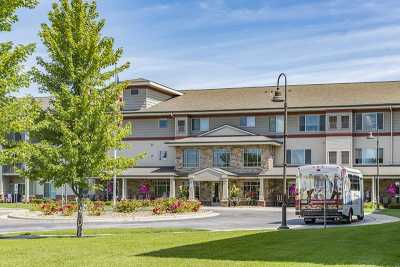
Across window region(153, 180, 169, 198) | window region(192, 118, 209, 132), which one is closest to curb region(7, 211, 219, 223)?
window region(153, 180, 169, 198)

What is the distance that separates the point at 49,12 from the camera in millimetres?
27516

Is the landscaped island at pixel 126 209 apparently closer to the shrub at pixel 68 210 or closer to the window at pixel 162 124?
the shrub at pixel 68 210

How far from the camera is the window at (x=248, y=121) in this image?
226ft

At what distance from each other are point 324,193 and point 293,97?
33114mm

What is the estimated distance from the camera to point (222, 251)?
1847cm

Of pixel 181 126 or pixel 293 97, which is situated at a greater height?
pixel 293 97

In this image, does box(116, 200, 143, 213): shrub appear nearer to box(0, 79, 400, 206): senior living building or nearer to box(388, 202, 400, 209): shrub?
box(0, 79, 400, 206): senior living building

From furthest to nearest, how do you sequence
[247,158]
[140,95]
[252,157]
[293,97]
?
[140,95] → [293,97] → [247,158] → [252,157]

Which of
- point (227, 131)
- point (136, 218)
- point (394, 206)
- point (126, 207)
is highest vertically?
point (227, 131)

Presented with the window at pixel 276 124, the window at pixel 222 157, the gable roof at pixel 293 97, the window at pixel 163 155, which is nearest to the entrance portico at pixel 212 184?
the window at pixel 222 157

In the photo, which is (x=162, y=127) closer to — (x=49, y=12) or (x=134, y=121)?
(x=134, y=121)

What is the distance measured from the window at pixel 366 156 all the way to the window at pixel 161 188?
1884cm

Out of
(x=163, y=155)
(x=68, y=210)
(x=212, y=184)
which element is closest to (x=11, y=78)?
(x=68, y=210)

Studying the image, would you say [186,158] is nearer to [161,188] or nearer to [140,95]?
[161,188]
